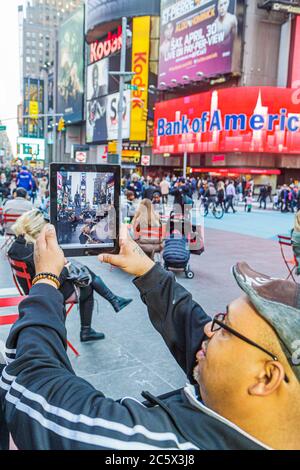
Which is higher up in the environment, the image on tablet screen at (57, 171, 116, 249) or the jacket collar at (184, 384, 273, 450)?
the image on tablet screen at (57, 171, 116, 249)

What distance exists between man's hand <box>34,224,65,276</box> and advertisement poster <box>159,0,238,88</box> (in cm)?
3972

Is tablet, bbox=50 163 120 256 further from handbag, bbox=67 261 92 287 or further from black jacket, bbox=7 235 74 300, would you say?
→ black jacket, bbox=7 235 74 300

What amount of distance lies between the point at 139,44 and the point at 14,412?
173 feet

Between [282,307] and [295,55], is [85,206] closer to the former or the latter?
[282,307]

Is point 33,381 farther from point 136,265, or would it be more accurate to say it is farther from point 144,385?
point 144,385

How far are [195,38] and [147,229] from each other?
38397 millimetres

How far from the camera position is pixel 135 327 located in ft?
18.2

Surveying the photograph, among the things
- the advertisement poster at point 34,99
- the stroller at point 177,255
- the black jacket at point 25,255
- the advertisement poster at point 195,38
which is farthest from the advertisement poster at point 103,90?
the black jacket at point 25,255

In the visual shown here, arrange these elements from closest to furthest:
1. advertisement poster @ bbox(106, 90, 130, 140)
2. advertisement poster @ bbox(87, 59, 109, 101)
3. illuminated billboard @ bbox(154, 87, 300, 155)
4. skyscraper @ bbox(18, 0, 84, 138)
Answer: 1. illuminated billboard @ bbox(154, 87, 300, 155)
2. advertisement poster @ bbox(106, 90, 130, 140)
3. advertisement poster @ bbox(87, 59, 109, 101)
4. skyscraper @ bbox(18, 0, 84, 138)

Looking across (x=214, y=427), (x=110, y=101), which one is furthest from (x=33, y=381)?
(x=110, y=101)

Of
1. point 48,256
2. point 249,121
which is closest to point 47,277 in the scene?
point 48,256

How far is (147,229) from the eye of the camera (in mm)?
8312

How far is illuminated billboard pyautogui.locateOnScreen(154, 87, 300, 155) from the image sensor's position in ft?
117

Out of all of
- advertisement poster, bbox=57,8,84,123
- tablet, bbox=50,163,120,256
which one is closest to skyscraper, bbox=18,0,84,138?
advertisement poster, bbox=57,8,84,123
